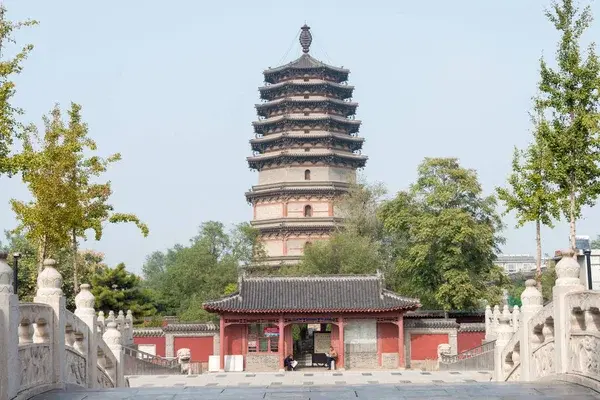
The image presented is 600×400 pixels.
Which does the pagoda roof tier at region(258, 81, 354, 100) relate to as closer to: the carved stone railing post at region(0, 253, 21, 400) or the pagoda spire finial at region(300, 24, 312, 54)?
the pagoda spire finial at region(300, 24, 312, 54)

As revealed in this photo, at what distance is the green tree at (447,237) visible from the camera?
129 feet

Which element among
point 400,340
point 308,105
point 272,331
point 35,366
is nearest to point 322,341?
point 272,331

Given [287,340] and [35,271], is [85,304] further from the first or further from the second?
[35,271]

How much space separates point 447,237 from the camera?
39500mm

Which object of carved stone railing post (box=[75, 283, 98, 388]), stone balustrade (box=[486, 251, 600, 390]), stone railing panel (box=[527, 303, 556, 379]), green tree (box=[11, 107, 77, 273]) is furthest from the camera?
green tree (box=[11, 107, 77, 273])

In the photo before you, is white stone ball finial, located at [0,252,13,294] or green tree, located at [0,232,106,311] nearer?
white stone ball finial, located at [0,252,13,294]

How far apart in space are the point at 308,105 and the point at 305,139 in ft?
7.27

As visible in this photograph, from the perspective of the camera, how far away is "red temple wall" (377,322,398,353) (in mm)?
34875

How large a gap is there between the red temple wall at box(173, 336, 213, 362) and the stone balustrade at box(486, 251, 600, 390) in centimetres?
2572

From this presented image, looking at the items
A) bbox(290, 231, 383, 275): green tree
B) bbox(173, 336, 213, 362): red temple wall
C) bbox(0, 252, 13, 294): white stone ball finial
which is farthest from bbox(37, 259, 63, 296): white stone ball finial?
bbox(290, 231, 383, 275): green tree

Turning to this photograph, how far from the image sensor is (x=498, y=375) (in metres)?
13.4

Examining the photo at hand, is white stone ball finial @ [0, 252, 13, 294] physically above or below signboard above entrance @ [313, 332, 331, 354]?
above

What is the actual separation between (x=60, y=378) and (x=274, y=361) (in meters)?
25.5

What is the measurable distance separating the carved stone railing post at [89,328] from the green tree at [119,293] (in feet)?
92.5
